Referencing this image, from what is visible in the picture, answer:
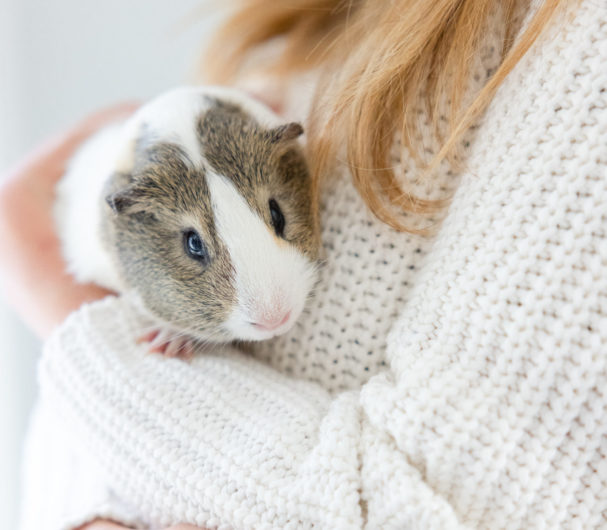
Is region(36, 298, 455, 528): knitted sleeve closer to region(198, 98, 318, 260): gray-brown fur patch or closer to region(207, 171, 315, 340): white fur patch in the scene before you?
region(207, 171, 315, 340): white fur patch

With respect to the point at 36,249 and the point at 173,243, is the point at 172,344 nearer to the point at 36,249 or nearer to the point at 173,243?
the point at 173,243

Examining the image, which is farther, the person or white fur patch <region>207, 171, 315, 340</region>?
white fur patch <region>207, 171, 315, 340</region>

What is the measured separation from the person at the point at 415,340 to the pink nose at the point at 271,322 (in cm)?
7

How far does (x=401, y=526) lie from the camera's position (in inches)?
26.9

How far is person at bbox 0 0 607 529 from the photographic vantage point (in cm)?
67

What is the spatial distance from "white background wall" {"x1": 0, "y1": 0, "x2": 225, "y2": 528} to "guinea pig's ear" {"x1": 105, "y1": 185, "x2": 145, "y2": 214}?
3.66 feet

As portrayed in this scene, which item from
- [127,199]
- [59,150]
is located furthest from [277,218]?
[59,150]

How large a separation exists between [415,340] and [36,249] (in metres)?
0.86

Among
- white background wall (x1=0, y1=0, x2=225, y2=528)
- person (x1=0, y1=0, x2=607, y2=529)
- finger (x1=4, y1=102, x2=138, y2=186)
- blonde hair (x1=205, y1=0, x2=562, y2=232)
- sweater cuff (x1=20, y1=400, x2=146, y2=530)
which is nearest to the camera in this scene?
person (x1=0, y1=0, x2=607, y2=529)

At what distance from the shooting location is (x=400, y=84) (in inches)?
32.8

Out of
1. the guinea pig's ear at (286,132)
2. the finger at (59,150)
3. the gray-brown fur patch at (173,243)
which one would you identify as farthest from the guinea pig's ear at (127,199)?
the finger at (59,150)

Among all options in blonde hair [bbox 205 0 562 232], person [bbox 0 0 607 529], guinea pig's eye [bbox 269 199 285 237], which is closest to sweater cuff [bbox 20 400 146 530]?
person [bbox 0 0 607 529]

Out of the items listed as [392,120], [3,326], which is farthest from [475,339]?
Answer: [3,326]

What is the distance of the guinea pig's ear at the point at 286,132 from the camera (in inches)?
37.9
